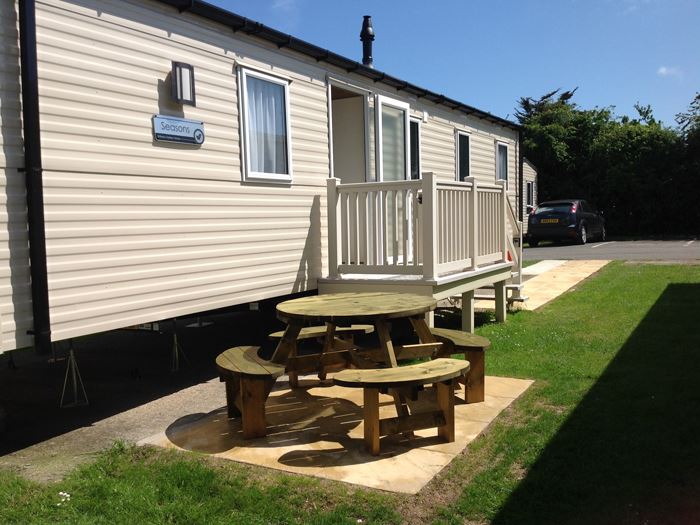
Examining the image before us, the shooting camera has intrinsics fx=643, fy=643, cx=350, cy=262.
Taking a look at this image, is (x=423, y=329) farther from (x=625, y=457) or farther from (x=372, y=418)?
(x=625, y=457)

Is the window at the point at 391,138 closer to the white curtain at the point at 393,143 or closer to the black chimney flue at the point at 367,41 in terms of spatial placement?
the white curtain at the point at 393,143

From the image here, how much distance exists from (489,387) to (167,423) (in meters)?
2.49

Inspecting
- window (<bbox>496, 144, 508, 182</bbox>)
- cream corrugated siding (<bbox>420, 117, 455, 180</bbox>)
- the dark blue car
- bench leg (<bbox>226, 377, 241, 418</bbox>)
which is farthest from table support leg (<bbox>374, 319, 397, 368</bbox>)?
the dark blue car

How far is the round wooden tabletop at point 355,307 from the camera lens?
4203mm

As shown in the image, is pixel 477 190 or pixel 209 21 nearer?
pixel 209 21

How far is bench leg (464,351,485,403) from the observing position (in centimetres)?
472

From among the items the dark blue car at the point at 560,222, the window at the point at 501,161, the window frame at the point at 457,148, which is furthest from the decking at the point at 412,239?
the dark blue car at the point at 560,222

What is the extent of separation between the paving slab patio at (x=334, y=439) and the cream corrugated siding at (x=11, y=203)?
3.62 feet

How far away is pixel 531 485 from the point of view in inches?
129

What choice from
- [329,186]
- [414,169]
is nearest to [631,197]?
[414,169]

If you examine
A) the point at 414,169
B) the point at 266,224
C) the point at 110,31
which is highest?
the point at 110,31

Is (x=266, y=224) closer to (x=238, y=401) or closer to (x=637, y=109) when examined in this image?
(x=238, y=401)

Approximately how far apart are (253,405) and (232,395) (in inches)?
17.6

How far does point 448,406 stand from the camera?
3938 millimetres
